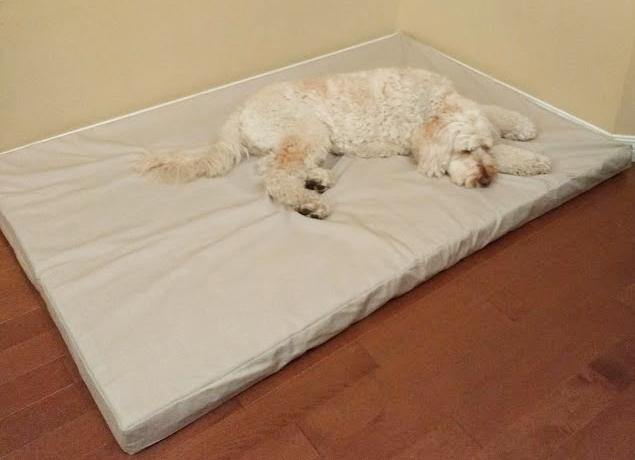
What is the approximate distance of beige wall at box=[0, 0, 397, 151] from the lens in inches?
85.7

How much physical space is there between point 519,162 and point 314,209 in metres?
0.90

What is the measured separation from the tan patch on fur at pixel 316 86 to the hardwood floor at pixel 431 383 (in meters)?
0.91

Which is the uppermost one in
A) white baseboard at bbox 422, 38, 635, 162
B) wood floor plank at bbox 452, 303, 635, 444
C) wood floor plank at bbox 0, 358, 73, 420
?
white baseboard at bbox 422, 38, 635, 162

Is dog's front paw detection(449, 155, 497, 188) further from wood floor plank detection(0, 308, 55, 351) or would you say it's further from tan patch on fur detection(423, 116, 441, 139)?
wood floor plank detection(0, 308, 55, 351)

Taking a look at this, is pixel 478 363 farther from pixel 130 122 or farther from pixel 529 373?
pixel 130 122

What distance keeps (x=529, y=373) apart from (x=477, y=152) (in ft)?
2.89

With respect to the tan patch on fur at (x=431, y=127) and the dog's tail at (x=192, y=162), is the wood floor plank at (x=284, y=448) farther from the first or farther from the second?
the tan patch on fur at (x=431, y=127)

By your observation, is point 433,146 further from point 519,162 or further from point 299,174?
point 299,174

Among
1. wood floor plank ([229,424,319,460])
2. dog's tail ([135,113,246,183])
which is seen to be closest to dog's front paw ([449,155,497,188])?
dog's tail ([135,113,246,183])

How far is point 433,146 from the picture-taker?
7.16 ft

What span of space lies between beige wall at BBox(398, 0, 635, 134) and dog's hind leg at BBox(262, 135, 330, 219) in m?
1.24

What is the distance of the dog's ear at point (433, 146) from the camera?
2.15 m

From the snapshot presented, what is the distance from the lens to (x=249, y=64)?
9.36 feet

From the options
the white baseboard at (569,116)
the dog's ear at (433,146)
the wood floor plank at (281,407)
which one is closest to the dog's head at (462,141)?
the dog's ear at (433,146)
